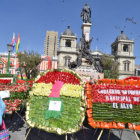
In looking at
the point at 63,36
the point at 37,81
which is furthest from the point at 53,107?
the point at 63,36

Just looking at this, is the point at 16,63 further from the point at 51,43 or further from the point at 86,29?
the point at 51,43

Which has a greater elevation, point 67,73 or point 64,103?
point 67,73

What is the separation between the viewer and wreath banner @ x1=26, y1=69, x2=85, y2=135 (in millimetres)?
3161

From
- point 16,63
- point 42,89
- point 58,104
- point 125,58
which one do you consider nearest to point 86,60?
point 42,89

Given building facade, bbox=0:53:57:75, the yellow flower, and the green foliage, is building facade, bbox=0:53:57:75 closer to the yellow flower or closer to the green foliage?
the yellow flower

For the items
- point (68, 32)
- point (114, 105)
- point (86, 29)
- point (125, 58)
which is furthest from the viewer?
point (125, 58)

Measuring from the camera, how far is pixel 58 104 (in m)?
3.32

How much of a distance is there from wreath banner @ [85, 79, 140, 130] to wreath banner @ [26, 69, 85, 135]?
0.30 meters

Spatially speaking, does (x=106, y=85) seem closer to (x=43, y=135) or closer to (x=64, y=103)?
(x=64, y=103)

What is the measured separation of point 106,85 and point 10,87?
3354 millimetres

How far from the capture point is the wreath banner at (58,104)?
3161mm

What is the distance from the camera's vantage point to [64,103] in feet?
10.9

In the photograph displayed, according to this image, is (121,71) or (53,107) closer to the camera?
(53,107)

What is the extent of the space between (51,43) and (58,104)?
12203cm
